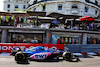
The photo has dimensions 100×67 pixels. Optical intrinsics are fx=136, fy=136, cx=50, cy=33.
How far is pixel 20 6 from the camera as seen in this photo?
7300 centimetres

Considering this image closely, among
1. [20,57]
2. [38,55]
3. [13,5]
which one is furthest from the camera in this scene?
[13,5]

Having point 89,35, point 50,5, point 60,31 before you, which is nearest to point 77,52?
point 60,31

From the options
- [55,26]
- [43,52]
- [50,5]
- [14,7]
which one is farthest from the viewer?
[14,7]

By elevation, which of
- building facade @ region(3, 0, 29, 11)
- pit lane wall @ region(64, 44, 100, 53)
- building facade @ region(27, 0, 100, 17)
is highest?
building facade @ region(3, 0, 29, 11)

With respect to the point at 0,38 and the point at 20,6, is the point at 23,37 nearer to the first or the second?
the point at 0,38

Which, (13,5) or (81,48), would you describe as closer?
(81,48)

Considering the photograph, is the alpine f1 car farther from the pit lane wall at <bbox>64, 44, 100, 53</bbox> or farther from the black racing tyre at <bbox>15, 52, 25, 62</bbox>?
the pit lane wall at <bbox>64, 44, 100, 53</bbox>

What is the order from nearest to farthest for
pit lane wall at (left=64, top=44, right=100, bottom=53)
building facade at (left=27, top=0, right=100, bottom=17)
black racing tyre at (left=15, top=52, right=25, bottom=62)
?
black racing tyre at (left=15, top=52, right=25, bottom=62), pit lane wall at (left=64, top=44, right=100, bottom=53), building facade at (left=27, top=0, right=100, bottom=17)

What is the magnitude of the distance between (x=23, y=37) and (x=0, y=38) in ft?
12.4

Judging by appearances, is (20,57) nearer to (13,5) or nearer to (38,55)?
(38,55)

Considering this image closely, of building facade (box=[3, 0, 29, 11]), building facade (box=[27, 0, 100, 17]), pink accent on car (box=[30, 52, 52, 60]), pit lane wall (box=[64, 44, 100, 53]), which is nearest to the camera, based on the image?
pink accent on car (box=[30, 52, 52, 60])

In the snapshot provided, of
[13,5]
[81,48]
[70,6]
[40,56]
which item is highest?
[13,5]

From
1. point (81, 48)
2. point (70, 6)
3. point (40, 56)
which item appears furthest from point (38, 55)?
point (70, 6)

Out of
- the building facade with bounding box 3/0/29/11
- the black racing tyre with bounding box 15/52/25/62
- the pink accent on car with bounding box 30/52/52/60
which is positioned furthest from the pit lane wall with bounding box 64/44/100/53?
the building facade with bounding box 3/0/29/11
